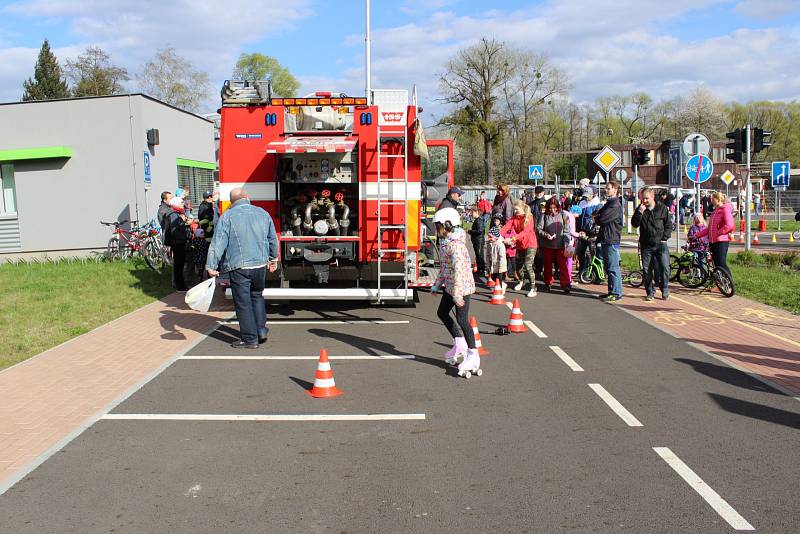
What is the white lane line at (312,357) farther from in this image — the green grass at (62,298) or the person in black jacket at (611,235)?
the person in black jacket at (611,235)

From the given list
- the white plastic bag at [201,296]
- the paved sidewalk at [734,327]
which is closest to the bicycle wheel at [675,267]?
the paved sidewalk at [734,327]

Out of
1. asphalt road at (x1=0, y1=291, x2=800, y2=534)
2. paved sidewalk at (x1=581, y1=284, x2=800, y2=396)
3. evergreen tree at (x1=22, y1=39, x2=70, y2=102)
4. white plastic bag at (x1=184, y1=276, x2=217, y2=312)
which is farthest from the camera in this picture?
evergreen tree at (x1=22, y1=39, x2=70, y2=102)

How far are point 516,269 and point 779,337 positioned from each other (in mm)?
6506

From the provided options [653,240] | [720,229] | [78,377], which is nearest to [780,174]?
[720,229]

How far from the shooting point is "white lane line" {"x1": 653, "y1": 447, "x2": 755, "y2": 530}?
170 inches

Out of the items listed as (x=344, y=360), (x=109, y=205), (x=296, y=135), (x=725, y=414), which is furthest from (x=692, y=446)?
(x=109, y=205)

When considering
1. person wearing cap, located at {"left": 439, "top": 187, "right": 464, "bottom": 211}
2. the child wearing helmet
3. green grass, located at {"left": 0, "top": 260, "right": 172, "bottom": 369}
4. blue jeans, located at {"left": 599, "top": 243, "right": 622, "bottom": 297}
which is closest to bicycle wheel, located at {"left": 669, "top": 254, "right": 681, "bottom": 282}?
blue jeans, located at {"left": 599, "top": 243, "right": 622, "bottom": 297}

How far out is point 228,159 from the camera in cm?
1099

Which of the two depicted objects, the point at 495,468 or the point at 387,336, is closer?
the point at 495,468

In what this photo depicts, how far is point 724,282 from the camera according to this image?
13.1 m

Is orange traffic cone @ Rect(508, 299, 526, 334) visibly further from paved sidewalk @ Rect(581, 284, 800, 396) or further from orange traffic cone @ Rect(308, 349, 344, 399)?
orange traffic cone @ Rect(308, 349, 344, 399)

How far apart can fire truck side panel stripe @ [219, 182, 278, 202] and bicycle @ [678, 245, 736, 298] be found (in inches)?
321

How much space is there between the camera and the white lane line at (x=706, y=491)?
432 cm

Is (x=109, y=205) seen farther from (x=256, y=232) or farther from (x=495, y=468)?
(x=495, y=468)
